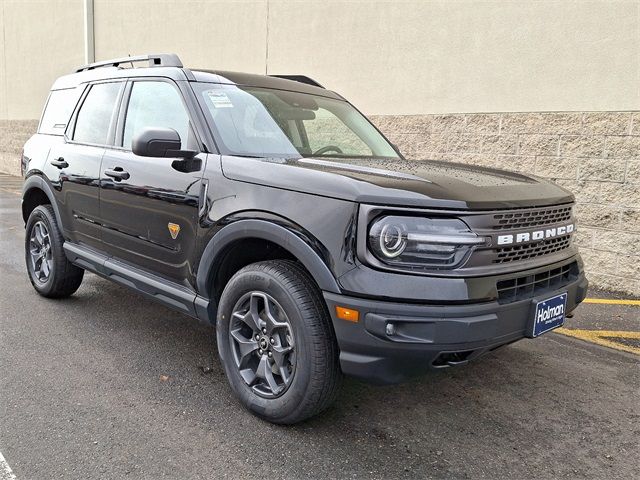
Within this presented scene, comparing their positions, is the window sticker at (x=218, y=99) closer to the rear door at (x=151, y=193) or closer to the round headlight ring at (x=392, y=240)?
the rear door at (x=151, y=193)

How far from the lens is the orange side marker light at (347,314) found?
243cm

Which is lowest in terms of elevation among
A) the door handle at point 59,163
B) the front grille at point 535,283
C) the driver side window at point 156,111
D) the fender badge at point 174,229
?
the front grille at point 535,283

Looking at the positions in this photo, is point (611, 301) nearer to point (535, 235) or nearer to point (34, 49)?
point (535, 235)

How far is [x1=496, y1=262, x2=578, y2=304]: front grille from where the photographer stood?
8.53 ft

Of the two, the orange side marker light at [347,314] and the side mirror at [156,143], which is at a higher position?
the side mirror at [156,143]

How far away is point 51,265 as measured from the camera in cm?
484

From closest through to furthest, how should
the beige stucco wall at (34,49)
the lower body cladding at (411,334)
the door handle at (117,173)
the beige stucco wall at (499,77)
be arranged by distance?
the lower body cladding at (411,334) → the door handle at (117,173) → the beige stucco wall at (499,77) → the beige stucco wall at (34,49)

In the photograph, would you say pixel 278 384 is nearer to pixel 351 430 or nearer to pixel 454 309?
pixel 351 430

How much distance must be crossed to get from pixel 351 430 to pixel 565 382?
1622 mm

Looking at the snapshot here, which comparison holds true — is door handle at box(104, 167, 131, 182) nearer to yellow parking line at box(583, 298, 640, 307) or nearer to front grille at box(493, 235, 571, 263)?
front grille at box(493, 235, 571, 263)

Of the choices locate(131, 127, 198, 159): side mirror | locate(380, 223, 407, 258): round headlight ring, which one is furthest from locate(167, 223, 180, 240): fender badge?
locate(380, 223, 407, 258): round headlight ring

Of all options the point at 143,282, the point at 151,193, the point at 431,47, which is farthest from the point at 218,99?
the point at 431,47

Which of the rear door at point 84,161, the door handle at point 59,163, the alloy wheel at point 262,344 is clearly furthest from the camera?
the door handle at point 59,163

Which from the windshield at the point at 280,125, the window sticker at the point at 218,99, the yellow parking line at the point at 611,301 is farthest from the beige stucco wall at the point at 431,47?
the window sticker at the point at 218,99
